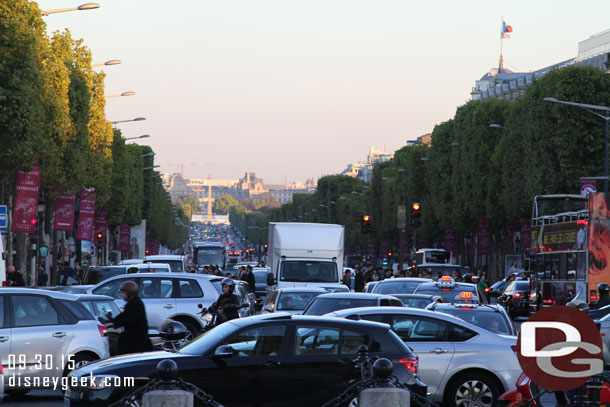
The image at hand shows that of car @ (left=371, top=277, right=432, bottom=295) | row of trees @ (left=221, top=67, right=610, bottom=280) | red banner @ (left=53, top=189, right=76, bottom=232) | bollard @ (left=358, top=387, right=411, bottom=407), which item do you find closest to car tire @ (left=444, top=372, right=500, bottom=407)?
bollard @ (left=358, top=387, right=411, bottom=407)

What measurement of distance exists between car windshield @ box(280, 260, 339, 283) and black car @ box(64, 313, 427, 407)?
21.5m

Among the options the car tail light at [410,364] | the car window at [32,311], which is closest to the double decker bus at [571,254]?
the car window at [32,311]

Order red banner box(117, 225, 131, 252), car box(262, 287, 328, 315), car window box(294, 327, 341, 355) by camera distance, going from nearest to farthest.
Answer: car window box(294, 327, 341, 355), car box(262, 287, 328, 315), red banner box(117, 225, 131, 252)

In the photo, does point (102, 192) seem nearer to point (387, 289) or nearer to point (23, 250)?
point (23, 250)

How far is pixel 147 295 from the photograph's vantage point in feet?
80.5

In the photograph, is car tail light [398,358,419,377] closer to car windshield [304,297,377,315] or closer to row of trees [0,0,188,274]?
car windshield [304,297,377,315]

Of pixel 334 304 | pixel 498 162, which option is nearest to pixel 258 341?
pixel 334 304

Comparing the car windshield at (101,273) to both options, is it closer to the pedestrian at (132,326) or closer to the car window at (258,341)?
the pedestrian at (132,326)

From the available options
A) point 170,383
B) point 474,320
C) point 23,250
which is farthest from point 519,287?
point 170,383

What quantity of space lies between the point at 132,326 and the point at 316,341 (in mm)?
2580

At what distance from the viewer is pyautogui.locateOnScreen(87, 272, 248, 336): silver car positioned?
24.3m

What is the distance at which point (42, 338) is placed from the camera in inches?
640

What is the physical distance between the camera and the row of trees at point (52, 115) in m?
35.9
